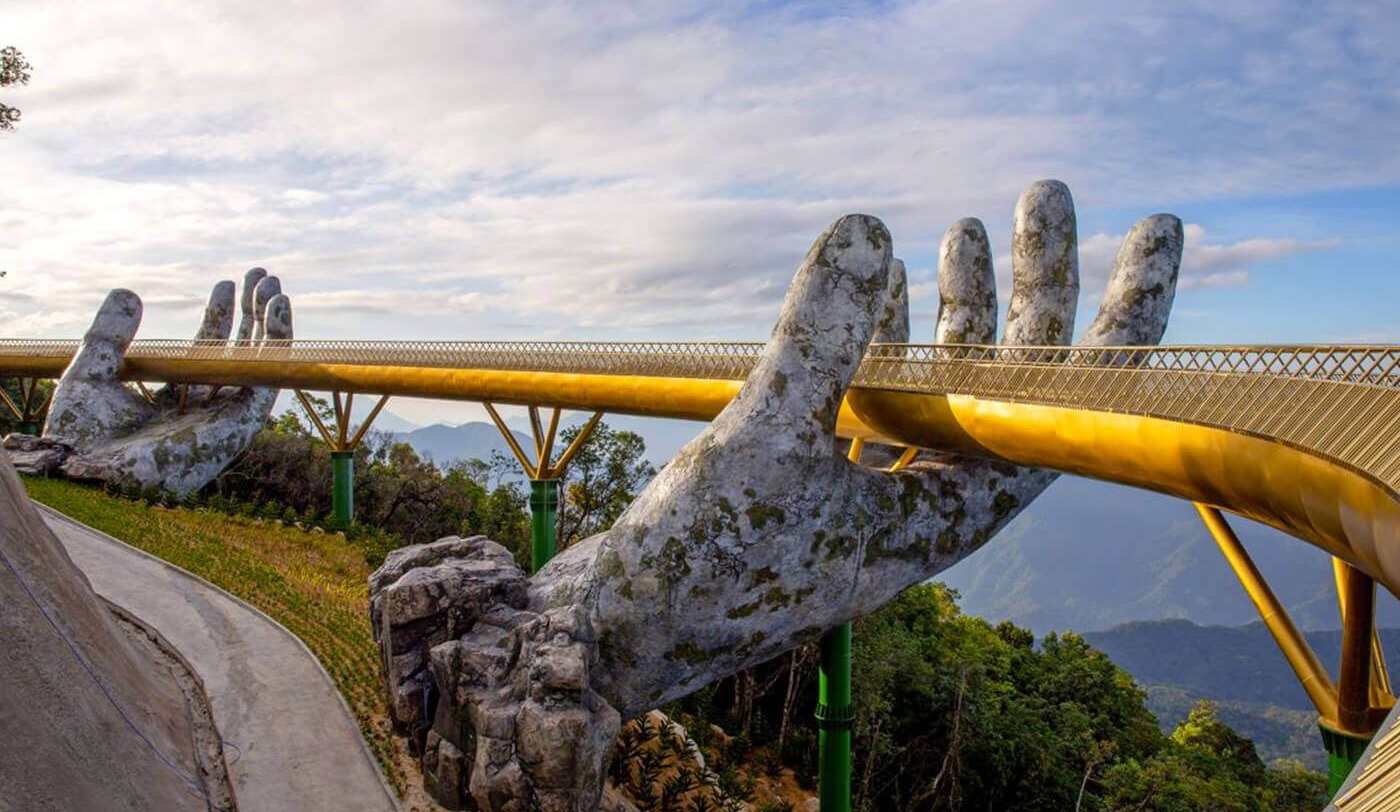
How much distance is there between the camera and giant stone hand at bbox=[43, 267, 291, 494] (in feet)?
133

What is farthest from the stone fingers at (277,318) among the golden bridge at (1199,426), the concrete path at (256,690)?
the golden bridge at (1199,426)

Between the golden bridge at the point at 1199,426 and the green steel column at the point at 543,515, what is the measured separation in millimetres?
3768

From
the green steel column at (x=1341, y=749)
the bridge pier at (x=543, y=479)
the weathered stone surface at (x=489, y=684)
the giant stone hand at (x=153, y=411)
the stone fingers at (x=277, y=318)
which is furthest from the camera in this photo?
the stone fingers at (x=277, y=318)

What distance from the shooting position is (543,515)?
30.3m

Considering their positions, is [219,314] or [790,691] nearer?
[790,691]

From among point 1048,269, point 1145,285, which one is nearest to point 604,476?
point 1048,269

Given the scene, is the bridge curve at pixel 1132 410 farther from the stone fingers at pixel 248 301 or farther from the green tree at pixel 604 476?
the stone fingers at pixel 248 301

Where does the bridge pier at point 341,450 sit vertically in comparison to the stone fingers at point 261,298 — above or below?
below

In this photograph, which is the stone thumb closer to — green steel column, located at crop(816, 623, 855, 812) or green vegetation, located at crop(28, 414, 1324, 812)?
green steel column, located at crop(816, 623, 855, 812)

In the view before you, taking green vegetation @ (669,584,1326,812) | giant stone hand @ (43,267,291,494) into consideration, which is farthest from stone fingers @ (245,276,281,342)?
green vegetation @ (669,584,1326,812)

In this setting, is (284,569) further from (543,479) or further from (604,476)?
(604,476)

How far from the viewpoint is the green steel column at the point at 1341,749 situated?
13.6 metres

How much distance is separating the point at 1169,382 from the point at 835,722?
10690mm

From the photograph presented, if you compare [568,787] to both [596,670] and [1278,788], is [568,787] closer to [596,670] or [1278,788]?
[596,670]
